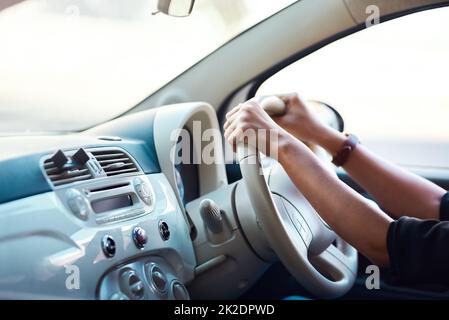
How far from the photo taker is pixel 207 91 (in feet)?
4.78

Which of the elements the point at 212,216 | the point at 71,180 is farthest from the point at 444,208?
the point at 71,180

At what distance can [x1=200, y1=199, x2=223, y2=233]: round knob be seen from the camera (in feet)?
4.13

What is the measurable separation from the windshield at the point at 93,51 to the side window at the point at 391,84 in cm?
15

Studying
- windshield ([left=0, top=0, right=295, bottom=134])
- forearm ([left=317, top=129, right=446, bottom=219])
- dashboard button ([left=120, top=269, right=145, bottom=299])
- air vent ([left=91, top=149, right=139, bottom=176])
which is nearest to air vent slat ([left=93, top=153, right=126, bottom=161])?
air vent ([left=91, top=149, right=139, bottom=176])

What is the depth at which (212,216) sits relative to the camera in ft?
4.13

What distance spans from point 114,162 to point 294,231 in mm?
331

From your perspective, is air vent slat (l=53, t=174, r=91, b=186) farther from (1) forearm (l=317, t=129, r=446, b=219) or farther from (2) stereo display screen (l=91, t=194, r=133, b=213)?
(1) forearm (l=317, t=129, r=446, b=219)

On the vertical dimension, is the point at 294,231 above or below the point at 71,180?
below

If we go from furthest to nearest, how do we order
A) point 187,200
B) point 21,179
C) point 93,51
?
point 187,200
point 93,51
point 21,179

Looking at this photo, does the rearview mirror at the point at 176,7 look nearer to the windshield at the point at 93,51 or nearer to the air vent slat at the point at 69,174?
the windshield at the point at 93,51

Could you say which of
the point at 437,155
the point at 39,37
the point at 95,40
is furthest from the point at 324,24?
the point at 39,37

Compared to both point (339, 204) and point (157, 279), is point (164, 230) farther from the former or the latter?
point (339, 204)

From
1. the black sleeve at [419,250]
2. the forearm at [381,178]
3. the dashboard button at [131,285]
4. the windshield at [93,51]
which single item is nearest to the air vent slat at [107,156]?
the windshield at [93,51]

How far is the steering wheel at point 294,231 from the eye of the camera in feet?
3.68
